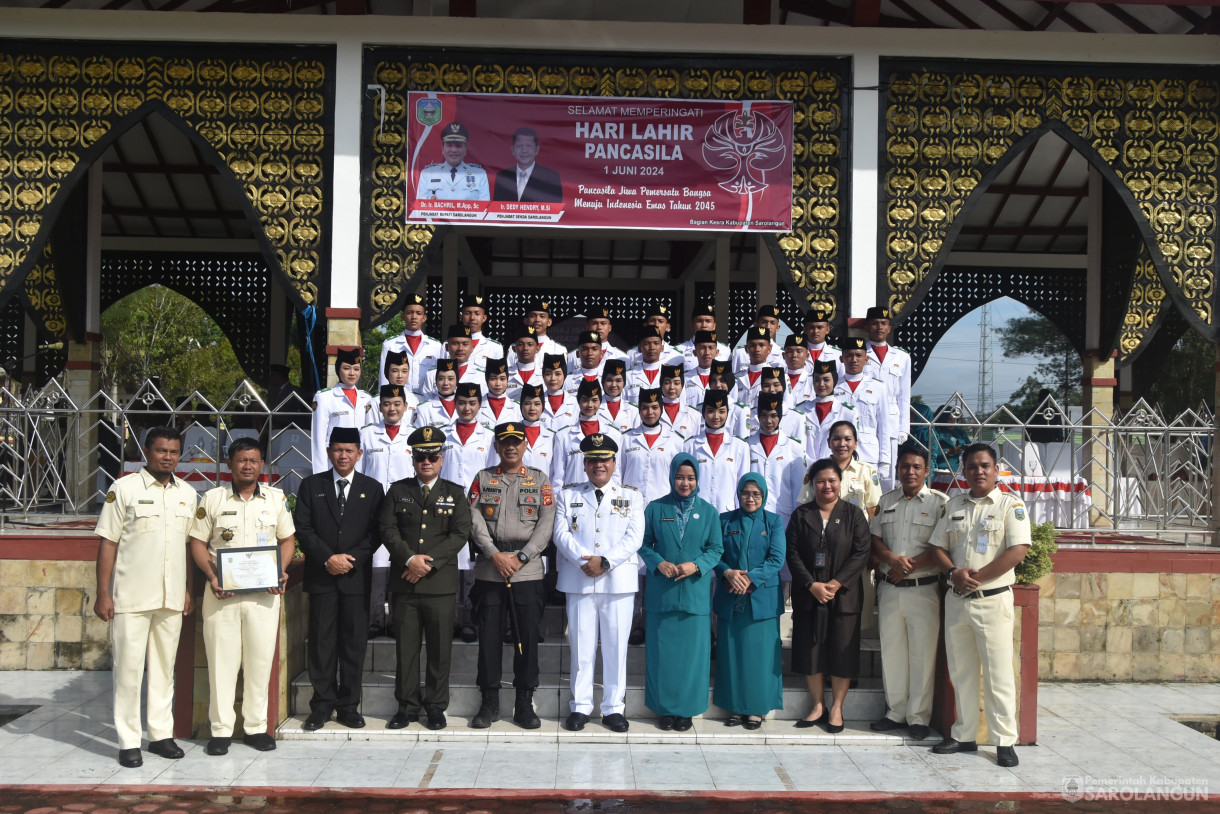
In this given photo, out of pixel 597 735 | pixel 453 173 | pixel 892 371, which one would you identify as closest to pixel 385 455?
pixel 597 735

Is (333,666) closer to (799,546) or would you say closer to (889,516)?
(799,546)

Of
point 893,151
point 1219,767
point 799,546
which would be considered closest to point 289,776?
point 799,546

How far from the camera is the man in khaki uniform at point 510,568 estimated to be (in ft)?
17.7

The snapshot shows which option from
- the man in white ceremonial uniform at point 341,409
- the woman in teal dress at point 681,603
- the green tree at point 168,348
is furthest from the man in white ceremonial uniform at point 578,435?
the green tree at point 168,348

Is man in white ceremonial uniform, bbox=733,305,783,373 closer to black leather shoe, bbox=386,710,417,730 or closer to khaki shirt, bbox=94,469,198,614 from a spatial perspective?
black leather shoe, bbox=386,710,417,730

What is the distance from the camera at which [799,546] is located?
5.57 meters

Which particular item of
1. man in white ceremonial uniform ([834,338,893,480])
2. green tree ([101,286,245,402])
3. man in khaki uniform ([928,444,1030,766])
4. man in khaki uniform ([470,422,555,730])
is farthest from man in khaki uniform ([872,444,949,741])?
green tree ([101,286,245,402])

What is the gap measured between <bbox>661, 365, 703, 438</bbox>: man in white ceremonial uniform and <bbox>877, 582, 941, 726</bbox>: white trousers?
5.20 feet

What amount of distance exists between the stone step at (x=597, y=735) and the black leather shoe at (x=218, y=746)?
28cm

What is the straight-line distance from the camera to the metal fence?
275 inches

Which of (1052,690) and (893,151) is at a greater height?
(893,151)

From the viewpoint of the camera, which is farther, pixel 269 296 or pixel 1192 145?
pixel 269 296

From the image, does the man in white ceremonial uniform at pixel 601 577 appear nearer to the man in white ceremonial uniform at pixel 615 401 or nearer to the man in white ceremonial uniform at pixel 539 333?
the man in white ceremonial uniform at pixel 615 401

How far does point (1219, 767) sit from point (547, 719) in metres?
3.35
